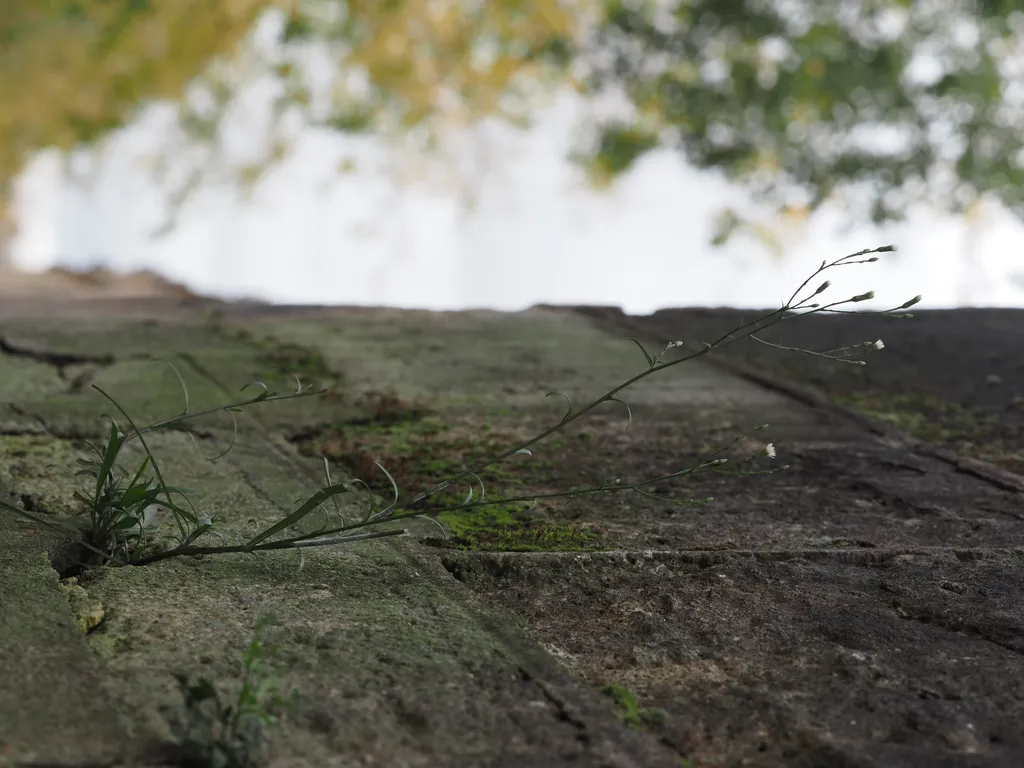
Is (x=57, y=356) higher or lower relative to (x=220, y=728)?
higher

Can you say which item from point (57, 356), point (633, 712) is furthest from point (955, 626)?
point (57, 356)

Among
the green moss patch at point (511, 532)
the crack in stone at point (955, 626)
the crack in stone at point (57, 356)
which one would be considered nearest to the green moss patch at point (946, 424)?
the crack in stone at point (955, 626)

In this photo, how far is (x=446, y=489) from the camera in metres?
1.99

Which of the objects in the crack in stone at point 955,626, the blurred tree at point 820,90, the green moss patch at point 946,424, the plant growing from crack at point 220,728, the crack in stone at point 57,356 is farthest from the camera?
the blurred tree at point 820,90

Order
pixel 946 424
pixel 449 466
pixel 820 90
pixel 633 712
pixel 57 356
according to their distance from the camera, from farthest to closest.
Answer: pixel 820 90 → pixel 57 356 → pixel 946 424 → pixel 449 466 → pixel 633 712

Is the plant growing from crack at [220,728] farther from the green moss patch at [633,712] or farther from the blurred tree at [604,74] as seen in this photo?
the blurred tree at [604,74]

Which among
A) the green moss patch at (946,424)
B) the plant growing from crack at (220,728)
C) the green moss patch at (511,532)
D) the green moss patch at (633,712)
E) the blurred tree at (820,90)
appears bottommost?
the green moss patch at (633,712)

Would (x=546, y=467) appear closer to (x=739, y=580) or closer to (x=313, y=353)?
(x=739, y=580)

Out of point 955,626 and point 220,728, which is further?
point 955,626

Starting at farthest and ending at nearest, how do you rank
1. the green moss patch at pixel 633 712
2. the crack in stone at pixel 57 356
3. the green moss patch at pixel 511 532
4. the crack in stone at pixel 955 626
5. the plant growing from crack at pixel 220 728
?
1. the crack in stone at pixel 57 356
2. the green moss patch at pixel 511 532
3. the crack in stone at pixel 955 626
4. the green moss patch at pixel 633 712
5. the plant growing from crack at pixel 220 728

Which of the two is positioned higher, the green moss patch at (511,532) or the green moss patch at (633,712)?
the green moss patch at (511,532)

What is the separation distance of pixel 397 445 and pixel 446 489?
32 cm

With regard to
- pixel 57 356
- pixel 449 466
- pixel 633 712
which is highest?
pixel 57 356

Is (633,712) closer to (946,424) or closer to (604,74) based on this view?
(946,424)
